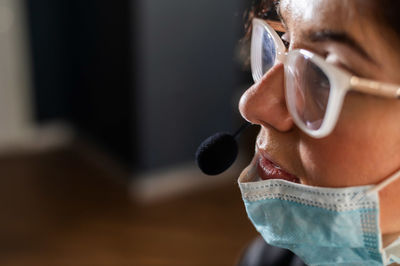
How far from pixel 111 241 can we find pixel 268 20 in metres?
1.92

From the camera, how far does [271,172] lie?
0.84 meters

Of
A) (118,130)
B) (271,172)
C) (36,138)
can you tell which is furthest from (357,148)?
(36,138)

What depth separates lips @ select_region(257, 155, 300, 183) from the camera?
0.83m

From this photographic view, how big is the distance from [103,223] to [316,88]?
86.8 inches

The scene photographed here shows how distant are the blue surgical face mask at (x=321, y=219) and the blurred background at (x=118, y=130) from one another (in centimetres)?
168

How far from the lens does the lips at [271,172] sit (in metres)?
0.83

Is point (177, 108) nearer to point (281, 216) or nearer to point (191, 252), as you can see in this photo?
point (191, 252)

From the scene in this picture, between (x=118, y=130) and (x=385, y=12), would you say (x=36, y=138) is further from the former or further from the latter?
(x=385, y=12)

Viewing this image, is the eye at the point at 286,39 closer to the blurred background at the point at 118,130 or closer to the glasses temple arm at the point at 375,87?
the glasses temple arm at the point at 375,87

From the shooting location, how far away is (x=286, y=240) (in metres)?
0.87

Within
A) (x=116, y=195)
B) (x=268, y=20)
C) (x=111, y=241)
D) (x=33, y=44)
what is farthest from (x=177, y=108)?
(x=268, y=20)

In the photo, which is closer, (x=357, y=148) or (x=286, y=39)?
(x=357, y=148)

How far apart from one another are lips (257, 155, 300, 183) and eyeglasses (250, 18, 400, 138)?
0.33 feet

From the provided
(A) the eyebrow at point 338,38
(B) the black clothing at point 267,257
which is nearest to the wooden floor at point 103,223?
(B) the black clothing at point 267,257
